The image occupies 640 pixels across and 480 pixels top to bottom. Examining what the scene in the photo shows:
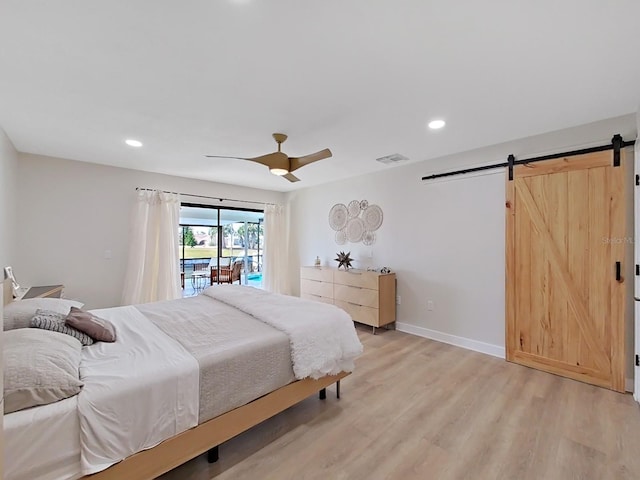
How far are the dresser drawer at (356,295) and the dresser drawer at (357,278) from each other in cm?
6

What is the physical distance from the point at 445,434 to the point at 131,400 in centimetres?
204

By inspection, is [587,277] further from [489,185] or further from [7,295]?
[7,295]

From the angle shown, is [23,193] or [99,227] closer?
[23,193]

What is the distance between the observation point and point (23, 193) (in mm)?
3672

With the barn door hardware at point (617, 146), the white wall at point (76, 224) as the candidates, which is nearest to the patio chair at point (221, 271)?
the white wall at point (76, 224)

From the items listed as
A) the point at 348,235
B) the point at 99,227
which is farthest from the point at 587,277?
the point at 99,227

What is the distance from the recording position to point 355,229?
5035mm

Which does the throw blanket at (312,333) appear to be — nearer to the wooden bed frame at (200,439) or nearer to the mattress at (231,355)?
the mattress at (231,355)

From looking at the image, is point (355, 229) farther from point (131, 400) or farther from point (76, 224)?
point (76, 224)

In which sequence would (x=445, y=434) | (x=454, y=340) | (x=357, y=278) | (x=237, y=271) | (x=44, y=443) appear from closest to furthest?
(x=44, y=443) < (x=445, y=434) < (x=454, y=340) < (x=357, y=278) < (x=237, y=271)

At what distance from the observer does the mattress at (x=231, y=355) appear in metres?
1.71

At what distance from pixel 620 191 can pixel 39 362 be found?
444cm

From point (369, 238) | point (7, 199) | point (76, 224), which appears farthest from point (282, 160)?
point (76, 224)

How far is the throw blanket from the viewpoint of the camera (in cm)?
213
